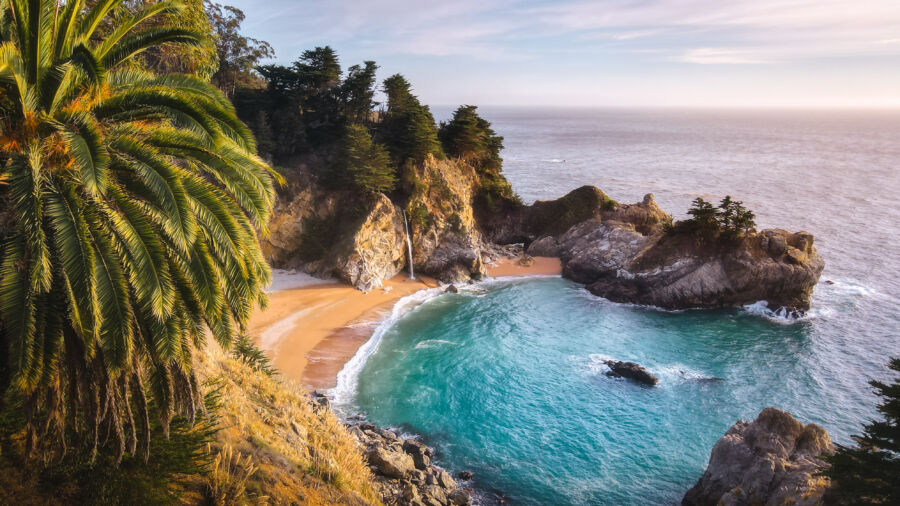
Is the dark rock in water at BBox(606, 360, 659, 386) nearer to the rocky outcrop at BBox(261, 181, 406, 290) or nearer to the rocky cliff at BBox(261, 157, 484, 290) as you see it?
the rocky cliff at BBox(261, 157, 484, 290)

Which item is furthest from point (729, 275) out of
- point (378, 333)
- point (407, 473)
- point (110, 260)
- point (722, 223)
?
point (110, 260)

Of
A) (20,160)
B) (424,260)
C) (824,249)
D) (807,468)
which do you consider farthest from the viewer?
(824,249)

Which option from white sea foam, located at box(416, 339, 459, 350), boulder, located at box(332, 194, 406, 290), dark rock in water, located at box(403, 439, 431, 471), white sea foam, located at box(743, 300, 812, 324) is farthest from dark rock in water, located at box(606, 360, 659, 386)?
boulder, located at box(332, 194, 406, 290)

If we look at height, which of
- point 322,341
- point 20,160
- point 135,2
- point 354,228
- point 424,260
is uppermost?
point 135,2

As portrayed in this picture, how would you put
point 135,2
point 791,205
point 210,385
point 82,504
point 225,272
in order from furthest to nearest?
point 791,205 → point 135,2 → point 210,385 → point 225,272 → point 82,504

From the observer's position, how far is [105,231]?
7773mm

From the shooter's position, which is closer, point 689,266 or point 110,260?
point 110,260

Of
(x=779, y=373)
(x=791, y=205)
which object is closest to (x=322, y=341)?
(x=779, y=373)

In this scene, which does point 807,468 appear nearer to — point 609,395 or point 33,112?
point 609,395

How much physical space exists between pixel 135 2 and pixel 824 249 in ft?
211

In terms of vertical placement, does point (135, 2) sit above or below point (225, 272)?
above

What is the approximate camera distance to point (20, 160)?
23.6 feet

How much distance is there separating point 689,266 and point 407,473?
1236 inches

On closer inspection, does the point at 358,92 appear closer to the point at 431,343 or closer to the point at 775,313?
the point at 431,343
